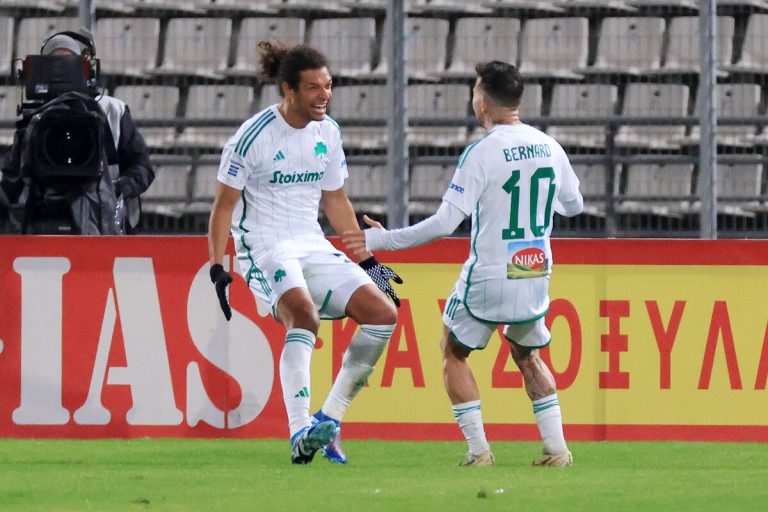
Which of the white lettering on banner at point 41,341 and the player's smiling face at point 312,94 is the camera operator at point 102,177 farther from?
the player's smiling face at point 312,94

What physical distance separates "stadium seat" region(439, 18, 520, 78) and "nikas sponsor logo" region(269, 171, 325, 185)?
173 inches

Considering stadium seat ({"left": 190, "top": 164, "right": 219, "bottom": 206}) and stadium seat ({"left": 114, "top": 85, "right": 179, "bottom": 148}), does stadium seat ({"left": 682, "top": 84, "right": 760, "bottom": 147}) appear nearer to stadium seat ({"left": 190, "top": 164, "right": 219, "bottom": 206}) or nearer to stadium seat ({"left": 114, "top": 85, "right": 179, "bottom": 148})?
stadium seat ({"left": 190, "top": 164, "right": 219, "bottom": 206})

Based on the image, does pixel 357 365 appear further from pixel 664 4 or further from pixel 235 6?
pixel 235 6

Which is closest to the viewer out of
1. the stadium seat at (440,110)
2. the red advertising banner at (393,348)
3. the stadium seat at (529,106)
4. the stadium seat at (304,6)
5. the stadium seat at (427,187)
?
the red advertising banner at (393,348)

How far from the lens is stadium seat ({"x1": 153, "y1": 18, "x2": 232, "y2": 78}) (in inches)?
429

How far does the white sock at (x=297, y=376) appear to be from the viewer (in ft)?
21.0

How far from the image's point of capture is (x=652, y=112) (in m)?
10.5

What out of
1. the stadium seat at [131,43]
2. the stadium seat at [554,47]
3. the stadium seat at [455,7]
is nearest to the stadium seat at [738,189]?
the stadium seat at [554,47]

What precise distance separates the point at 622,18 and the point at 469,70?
47.0 inches

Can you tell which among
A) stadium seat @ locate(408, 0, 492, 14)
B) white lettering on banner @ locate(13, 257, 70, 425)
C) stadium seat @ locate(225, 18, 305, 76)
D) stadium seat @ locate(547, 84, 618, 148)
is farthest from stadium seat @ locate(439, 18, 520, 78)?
white lettering on banner @ locate(13, 257, 70, 425)

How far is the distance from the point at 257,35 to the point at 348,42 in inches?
28.8

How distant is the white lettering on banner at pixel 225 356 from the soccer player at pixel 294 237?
4.27 feet

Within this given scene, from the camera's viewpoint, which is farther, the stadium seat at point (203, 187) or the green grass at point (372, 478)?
the stadium seat at point (203, 187)

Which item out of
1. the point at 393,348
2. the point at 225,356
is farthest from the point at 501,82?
the point at 225,356
